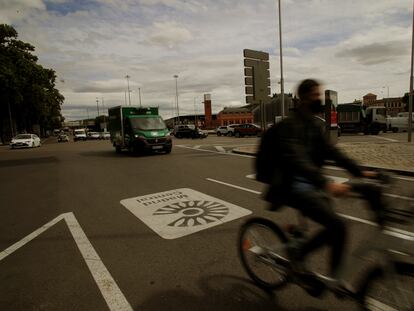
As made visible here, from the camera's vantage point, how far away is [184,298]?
10.4ft

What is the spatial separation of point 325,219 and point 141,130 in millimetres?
15618

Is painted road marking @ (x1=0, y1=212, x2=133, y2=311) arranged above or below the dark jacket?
below

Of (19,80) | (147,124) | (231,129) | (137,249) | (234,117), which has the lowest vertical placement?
(137,249)

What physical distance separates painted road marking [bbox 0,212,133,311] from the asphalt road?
0.04 feet

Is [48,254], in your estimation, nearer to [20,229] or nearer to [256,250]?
[20,229]

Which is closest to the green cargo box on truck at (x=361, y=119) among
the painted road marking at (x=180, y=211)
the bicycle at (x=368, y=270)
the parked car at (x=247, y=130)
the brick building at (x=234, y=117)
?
the parked car at (x=247, y=130)

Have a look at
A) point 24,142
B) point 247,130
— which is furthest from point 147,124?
point 247,130

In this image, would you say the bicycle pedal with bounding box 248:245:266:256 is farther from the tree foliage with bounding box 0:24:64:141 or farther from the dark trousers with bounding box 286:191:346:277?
the tree foliage with bounding box 0:24:64:141

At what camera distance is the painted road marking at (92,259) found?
3.18 metres

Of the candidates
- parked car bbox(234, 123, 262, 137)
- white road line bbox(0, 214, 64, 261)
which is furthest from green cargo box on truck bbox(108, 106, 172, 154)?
parked car bbox(234, 123, 262, 137)

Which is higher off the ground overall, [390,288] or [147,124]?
[147,124]

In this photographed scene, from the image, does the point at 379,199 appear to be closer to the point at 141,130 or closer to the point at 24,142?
the point at 141,130

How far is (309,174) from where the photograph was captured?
2676 millimetres

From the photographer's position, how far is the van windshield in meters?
17.8
